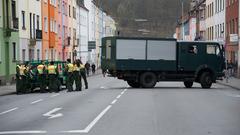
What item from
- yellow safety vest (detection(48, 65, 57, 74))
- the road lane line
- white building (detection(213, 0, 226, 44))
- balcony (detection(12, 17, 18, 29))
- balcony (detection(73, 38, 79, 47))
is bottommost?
the road lane line

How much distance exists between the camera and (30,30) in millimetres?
45781

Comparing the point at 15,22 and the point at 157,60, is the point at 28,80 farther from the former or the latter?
the point at 15,22

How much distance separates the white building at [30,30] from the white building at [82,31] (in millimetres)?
28164

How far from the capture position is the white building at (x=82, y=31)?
80750 mm

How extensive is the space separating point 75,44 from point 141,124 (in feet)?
206

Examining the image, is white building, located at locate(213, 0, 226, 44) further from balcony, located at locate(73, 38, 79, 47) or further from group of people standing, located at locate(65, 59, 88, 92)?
group of people standing, located at locate(65, 59, 88, 92)

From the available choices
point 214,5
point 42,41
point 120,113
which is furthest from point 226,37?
point 120,113

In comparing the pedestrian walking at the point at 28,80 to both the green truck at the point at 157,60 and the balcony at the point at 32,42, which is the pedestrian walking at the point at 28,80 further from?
the balcony at the point at 32,42

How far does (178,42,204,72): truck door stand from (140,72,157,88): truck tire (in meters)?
1.64

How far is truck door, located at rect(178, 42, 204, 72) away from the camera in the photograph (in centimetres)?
3177

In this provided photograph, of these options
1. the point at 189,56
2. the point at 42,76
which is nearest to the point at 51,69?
the point at 42,76

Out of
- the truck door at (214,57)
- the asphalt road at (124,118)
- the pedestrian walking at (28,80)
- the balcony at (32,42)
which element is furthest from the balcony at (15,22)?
the asphalt road at (124,118)

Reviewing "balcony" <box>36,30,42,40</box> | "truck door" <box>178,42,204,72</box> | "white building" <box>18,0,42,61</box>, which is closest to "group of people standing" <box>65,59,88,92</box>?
"truck door" <box>178,42,204,72</box>

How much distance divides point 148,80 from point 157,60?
4.11 ft
